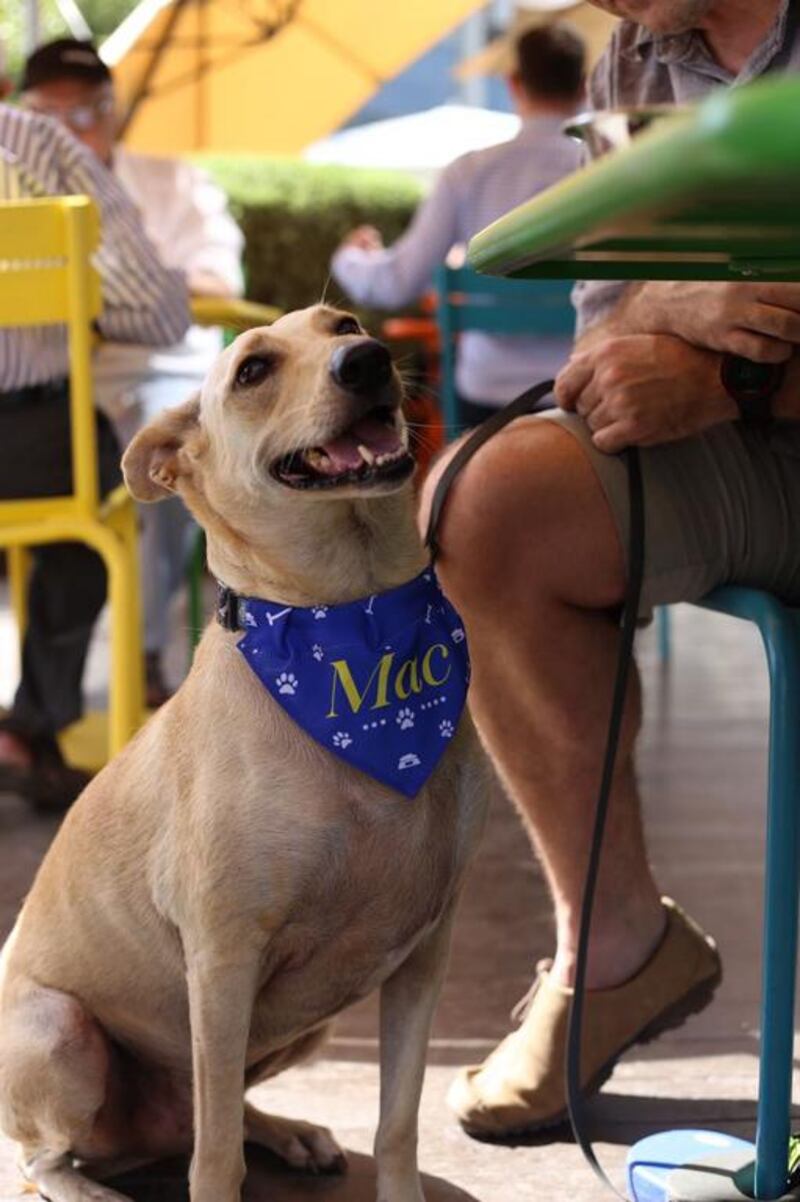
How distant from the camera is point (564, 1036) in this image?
2.43 m

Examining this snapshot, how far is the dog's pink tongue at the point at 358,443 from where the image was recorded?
6.41 ft

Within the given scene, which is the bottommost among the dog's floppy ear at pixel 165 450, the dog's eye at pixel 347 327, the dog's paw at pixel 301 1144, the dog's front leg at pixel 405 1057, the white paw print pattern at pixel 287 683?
the dog's paw at pixel 301 1144

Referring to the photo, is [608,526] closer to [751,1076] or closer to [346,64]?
[751,1076]

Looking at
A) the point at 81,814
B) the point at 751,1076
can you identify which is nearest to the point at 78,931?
the point at 81,814

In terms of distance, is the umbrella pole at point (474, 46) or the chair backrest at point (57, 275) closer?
the chair backrest at point (57, 275)

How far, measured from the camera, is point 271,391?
204 cm

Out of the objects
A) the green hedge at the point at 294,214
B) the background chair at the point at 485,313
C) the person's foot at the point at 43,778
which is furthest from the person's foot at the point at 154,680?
the green hedge at the point at 294,214

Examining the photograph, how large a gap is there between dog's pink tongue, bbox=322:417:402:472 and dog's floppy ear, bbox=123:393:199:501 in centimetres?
25

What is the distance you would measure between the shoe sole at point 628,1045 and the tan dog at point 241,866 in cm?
33

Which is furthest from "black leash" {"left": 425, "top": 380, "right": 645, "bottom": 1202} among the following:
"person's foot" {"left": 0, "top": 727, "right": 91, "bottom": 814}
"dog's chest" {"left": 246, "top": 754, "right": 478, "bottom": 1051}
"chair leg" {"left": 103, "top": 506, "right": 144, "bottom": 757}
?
"person's foot" {"left": 0, "top": 727, "right": 91, "bottom": 814}

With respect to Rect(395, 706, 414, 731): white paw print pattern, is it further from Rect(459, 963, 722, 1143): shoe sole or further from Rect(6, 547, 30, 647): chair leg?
Rect(6, 547, 30, 647): chair leg

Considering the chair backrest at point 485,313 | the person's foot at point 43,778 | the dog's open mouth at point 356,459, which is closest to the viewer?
the dog's open mouth at point 356,459

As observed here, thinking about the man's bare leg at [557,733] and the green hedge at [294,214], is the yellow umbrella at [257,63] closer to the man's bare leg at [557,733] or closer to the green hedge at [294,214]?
the green hedge at [294,214]

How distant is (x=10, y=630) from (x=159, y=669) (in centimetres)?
206
